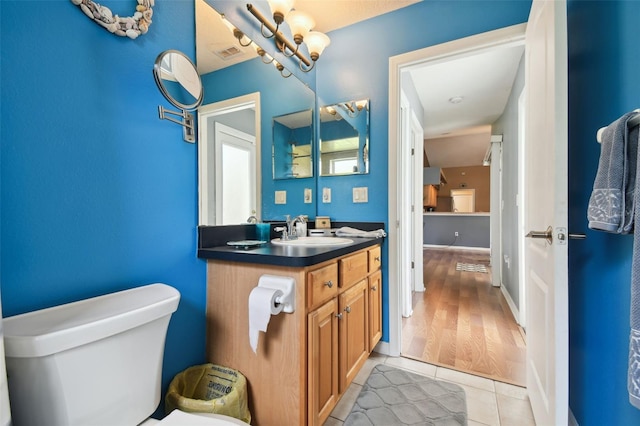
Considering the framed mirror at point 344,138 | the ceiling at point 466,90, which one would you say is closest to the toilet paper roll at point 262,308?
the framed mirror at point 344,138

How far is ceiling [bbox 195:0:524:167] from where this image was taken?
1.31 m

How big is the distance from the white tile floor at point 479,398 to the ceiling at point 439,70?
1.89 meters

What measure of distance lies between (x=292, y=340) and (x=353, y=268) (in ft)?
1.77

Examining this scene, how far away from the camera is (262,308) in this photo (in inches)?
37.5

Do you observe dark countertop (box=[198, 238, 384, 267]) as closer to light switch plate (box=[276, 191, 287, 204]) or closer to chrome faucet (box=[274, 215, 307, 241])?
chrome faucet (box=[274, 215, 307, 241])

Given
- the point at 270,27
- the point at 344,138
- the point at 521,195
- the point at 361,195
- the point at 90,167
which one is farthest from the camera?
the point at 521,195

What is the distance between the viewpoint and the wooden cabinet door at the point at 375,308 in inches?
66.4

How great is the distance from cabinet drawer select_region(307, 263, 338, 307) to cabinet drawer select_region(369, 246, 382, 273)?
0.49 metres

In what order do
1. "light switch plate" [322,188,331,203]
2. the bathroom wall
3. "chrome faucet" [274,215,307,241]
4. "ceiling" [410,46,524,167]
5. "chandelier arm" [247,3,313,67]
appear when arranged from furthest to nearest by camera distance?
1. "ceiling" [410,46,524,167]
2. "light switch plate" [322,188,331,203]
3. "chrome faucet" [274,215,307,241]
4. "chandelier arm" [247,3,313,67]
5. the bathroom wall

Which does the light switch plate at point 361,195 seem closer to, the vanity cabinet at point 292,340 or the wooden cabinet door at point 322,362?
the vanity cabinet at point 292,340

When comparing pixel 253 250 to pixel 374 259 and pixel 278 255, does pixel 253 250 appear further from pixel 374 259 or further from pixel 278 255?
pixel 374 259

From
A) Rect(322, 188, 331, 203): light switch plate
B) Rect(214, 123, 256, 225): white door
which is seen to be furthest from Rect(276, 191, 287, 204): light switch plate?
Rect(322, 188, 331, 203): light switch plate

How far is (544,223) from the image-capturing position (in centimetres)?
109

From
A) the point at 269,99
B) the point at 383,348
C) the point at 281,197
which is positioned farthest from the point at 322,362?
the point at 269,99
